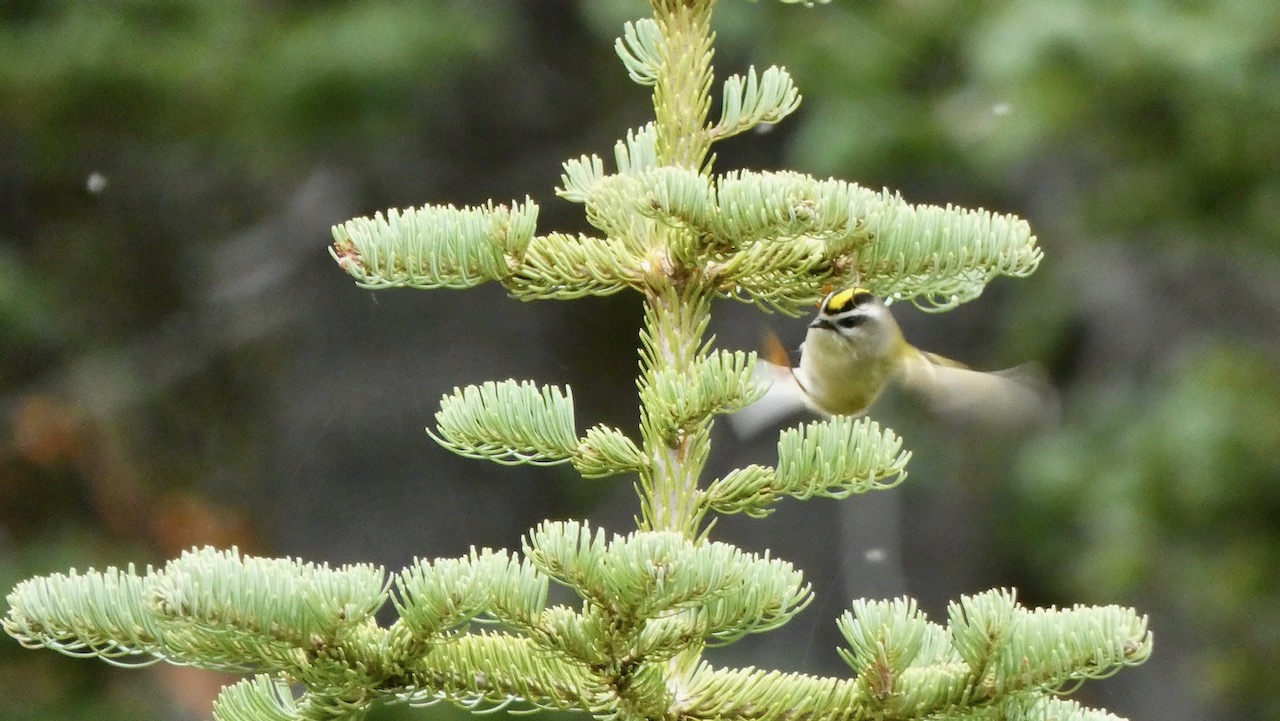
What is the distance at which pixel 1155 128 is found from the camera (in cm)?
478

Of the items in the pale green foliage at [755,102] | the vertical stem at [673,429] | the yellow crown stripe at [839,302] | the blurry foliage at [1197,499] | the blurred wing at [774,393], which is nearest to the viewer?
the vertical stem at [673,429]

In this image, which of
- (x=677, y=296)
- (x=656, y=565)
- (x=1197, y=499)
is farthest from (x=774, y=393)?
(x=1197, y=499)

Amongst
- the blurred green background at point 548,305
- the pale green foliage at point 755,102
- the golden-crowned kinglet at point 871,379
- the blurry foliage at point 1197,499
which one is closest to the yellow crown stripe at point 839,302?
the golden-crowned kinglet at point 871,379

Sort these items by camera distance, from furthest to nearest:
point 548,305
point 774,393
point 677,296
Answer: point 548,305
point 774,393
point 677,296

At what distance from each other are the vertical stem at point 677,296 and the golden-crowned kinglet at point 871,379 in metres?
0.32

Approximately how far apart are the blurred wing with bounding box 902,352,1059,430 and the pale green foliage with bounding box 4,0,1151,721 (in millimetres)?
296

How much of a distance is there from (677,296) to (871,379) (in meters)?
0.60

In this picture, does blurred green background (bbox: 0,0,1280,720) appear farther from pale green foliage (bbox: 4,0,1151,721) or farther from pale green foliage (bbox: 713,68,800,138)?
pale green foliage (bbox: 4,0,1151,721)

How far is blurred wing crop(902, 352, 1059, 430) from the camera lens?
1910mm

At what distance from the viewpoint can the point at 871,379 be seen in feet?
7.06

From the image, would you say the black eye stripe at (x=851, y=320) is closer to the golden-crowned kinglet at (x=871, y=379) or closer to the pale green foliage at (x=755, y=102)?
the golden-crowned kinglet at (x=871, y=379)

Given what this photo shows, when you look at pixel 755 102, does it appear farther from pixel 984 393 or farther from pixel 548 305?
pixel 548 305

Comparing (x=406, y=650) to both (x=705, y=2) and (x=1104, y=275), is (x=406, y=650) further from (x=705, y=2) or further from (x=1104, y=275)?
(x=1104, y=275)

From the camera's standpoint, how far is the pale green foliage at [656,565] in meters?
1.33
